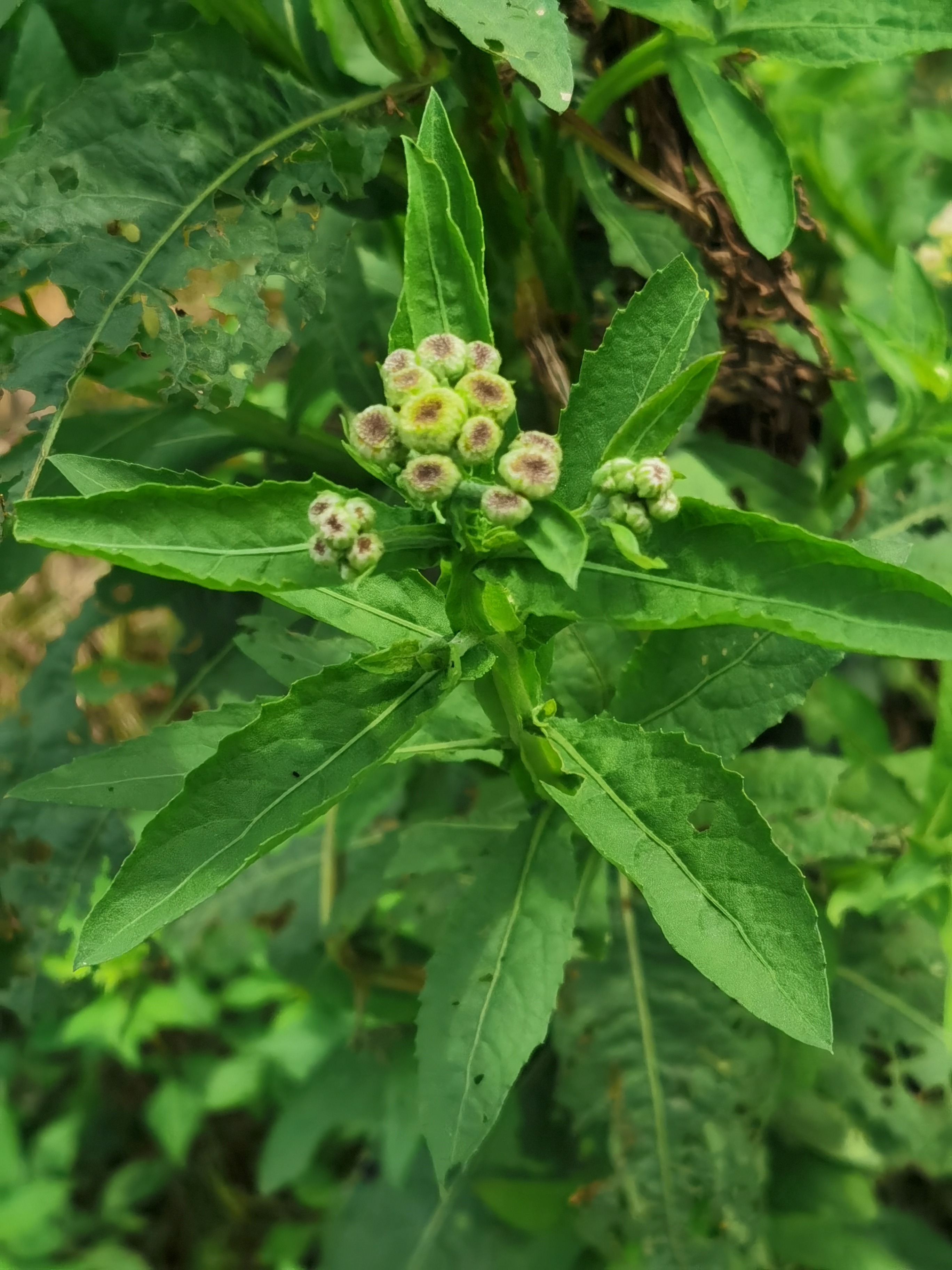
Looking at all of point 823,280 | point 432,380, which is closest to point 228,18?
point 432,380

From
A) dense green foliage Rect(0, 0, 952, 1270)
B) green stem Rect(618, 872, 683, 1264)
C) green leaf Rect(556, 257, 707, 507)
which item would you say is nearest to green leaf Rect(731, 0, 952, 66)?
dense green foliage Rect(0, 0, 952, 1270)

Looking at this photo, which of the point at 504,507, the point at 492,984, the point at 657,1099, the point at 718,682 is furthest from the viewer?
the point at 657,1099

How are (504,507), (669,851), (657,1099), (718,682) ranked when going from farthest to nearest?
1. (657,1099)
2. (718,682)
3. (669,851)
4. (504,507)

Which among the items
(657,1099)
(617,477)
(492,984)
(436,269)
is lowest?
(657,1099)

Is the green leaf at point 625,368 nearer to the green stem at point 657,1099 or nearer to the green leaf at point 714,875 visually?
the green leaf at point 714,875

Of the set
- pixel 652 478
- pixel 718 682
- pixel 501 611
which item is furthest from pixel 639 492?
pixel 718 682

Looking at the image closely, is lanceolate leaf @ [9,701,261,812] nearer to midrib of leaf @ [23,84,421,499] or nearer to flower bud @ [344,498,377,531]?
midrib of leaf @ [23,84,421,499]

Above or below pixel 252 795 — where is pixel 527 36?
above

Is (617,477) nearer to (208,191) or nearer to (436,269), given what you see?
(436,269)
